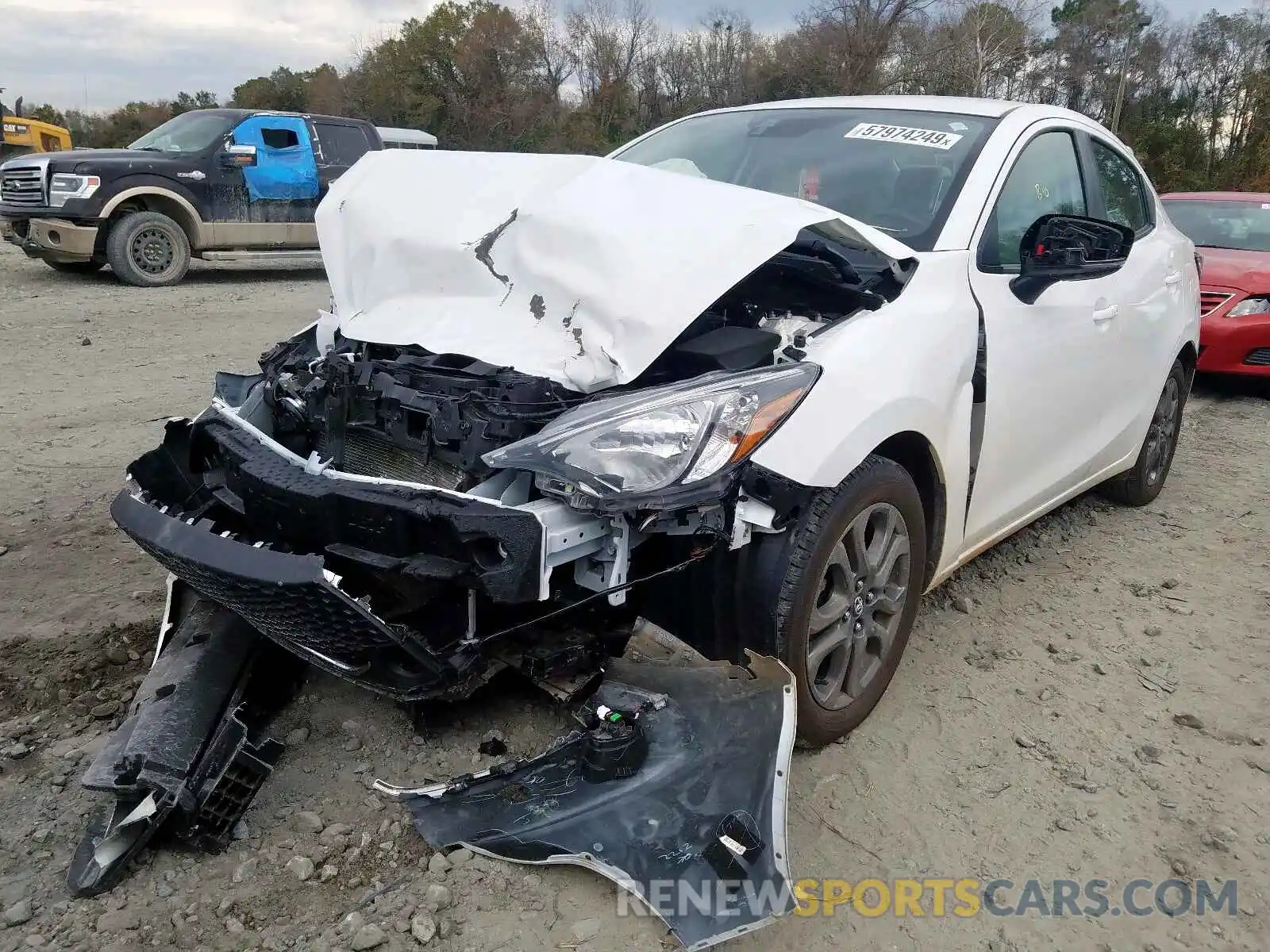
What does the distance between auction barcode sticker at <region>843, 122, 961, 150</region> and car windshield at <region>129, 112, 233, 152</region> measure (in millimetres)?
10086

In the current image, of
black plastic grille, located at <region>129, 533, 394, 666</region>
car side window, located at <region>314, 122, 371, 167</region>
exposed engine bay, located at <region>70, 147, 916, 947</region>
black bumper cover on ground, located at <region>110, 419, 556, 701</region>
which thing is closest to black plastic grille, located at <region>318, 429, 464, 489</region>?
exposed engine bay, located at <region>70, 147, 916, 947</region>

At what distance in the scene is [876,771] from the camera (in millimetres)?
2615

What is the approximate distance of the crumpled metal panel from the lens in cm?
197

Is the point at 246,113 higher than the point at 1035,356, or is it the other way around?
the point at 246,113

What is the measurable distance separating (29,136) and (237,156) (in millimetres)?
15347

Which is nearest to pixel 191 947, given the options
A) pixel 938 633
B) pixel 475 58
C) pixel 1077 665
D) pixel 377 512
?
pixel 377 512

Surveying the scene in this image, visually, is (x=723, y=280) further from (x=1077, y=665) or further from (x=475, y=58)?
(x=475, y=58)

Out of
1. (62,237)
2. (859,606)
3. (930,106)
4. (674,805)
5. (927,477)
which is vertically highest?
(930,106)

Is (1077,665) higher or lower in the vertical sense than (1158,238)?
lower

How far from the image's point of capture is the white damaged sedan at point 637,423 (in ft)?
6.86

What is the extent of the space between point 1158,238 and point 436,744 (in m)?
3.75

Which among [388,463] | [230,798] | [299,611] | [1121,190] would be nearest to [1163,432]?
[1121,190]

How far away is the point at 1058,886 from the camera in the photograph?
2.25 metres

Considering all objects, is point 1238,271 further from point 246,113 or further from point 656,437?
point 246,113
